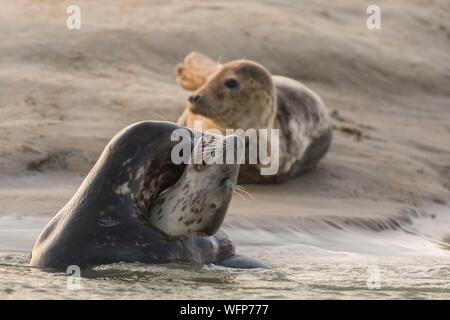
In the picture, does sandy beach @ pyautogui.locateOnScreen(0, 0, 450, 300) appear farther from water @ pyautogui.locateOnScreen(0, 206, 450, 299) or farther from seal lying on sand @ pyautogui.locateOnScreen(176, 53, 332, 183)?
seal lying on sand @ pyautogui.locateOnScreen(176, 53, 332, 183)

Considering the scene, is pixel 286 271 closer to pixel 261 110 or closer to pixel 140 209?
pixel 140 209

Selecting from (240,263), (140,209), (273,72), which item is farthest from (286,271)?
(273,72)

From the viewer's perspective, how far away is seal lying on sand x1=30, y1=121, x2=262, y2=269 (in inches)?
242

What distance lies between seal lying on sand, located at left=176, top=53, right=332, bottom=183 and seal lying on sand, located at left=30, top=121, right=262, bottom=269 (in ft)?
11.8

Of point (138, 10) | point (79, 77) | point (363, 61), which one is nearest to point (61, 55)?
point (79, 77)

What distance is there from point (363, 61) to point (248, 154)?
4391mm

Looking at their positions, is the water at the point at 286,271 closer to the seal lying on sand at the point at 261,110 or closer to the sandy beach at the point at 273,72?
the sandy beach at the point at 273,72

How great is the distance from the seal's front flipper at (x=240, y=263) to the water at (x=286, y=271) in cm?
8

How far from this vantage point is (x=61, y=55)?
40.0ft

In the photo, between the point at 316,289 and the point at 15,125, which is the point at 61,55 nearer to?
the point at 15,125

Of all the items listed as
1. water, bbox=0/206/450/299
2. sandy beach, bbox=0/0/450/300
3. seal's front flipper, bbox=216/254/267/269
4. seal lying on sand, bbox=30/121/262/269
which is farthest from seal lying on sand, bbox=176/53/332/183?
seal lying on sand, bbox=30/121/262/269

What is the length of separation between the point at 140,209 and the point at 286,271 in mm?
898

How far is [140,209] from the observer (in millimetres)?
6242

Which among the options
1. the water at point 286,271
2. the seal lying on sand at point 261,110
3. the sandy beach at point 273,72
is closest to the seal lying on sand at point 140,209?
the water at point 286,271
